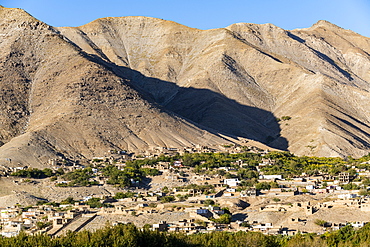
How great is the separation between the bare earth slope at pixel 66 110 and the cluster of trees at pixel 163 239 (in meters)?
54.6

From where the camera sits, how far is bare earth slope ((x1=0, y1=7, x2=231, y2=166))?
119 metres

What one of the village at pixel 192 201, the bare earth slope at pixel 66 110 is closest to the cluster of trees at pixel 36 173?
the village at pixel 192 201

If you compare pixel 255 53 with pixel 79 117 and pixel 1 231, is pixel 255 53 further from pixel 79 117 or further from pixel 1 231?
pixel 1 231

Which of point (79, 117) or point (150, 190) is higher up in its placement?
point (79, 117)

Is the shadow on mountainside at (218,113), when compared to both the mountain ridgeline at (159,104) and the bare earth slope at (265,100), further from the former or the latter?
the mountain ridgeline at (159,104)

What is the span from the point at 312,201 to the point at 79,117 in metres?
53.7

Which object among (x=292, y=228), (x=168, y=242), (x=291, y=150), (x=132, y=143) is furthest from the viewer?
(x=291, y=150)

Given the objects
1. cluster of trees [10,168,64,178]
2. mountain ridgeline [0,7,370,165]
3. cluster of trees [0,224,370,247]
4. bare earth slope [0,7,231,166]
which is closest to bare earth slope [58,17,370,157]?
mountain ridgeline [0,7,370,165]

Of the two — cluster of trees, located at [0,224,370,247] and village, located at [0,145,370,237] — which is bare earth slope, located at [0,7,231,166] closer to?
village, located at [0,145,370,237]

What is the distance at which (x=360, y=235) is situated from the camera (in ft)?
193

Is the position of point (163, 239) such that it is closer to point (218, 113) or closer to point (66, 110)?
point (66, 110)

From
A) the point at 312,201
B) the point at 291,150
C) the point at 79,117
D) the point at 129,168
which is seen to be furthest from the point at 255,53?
the point at 312,201

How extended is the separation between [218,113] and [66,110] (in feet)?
118

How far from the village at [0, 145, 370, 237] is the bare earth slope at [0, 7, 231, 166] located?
444 centimetres
